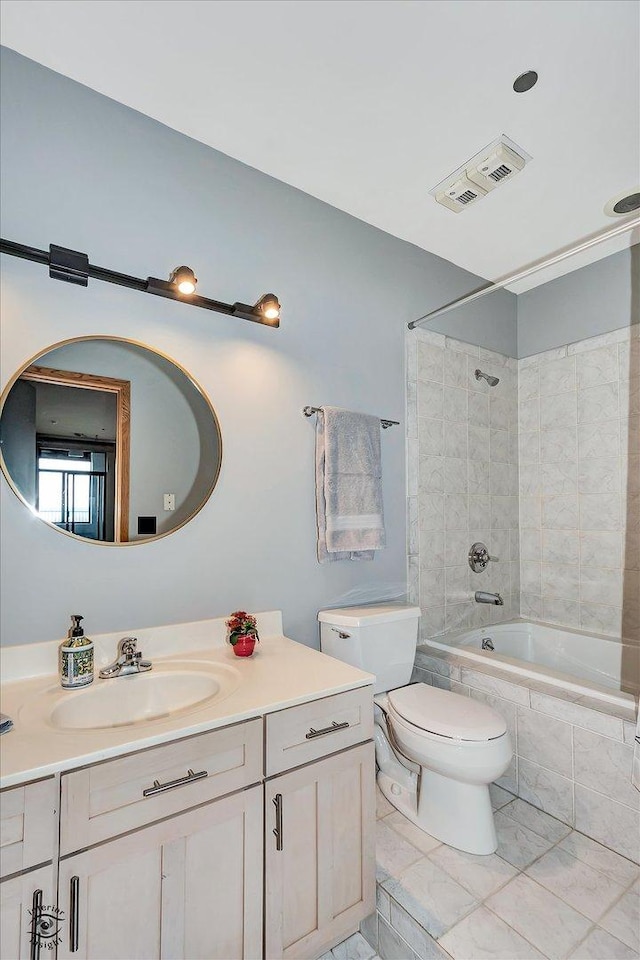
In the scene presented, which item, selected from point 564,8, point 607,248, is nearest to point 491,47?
point 564,8

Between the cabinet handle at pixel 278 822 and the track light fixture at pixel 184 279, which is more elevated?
the track light fixture at pixel 184 279

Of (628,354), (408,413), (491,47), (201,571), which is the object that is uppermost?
(491,47)

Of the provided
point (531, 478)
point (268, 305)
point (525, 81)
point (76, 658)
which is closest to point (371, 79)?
point (525, 81)

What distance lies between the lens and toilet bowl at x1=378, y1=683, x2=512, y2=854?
5.09 feet

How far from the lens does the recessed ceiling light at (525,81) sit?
1477 millimetres

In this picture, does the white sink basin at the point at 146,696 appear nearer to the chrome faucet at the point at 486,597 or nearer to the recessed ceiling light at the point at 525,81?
the chrome faucet at the point at 486,597

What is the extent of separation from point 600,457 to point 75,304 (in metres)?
2.56

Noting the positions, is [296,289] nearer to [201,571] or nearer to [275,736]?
[201,571]

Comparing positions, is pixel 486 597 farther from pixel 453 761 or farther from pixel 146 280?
pixel 146 280

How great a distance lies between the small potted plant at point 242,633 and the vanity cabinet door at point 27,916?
725 mm

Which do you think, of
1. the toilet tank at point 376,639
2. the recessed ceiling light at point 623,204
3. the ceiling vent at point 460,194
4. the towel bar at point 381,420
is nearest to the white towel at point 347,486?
the towel bar at point 381,420

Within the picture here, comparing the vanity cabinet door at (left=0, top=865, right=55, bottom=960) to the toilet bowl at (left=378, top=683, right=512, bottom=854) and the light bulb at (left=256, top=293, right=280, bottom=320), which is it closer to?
the toilet bowl at (left=378, top=683, right=512, bottom=854)

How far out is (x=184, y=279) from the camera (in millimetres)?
1541

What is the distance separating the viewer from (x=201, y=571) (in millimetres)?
1683
